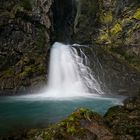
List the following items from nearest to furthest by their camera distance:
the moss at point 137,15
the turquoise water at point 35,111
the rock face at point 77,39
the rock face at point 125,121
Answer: the rock face at point 125,121, the turquoise water at point 35,111, the rock face at point 77,39, the moss at point 137,15

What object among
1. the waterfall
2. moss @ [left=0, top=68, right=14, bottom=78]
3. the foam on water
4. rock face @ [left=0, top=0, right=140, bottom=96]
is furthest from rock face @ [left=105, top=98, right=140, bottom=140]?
moss @ [left=0, top=68, right=14, bottom=78]

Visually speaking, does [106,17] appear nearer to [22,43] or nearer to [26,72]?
[22,43]

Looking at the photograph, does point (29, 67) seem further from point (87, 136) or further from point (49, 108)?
point (87, 136)

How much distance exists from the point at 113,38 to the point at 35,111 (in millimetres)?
24230

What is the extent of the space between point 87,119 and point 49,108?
43.6ft

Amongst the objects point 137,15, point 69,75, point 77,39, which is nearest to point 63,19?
point 77,39

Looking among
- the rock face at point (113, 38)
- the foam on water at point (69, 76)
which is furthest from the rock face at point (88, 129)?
the rock face at point (113, 38)

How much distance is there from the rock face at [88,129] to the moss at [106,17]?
36.3 m

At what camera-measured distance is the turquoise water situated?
1965 cm

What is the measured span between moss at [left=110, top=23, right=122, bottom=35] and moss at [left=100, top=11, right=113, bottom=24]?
2173 millimetres

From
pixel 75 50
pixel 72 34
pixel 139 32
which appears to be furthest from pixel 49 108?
pixel 72 34

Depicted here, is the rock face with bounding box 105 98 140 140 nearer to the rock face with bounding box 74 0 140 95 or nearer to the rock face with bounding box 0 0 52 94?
the rock face with bounding box 74 0 140 95

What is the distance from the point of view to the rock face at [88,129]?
11.9m

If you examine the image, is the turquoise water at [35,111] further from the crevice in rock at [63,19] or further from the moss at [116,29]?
the crevice in rock at [63,19]
